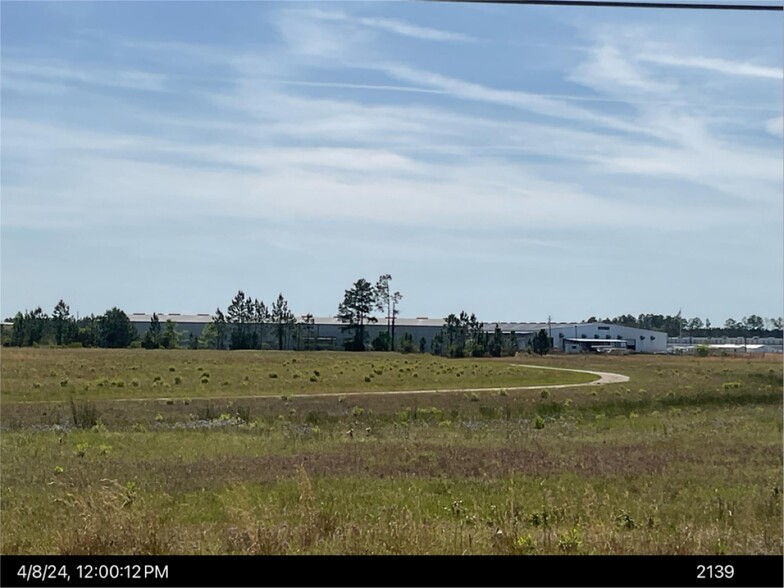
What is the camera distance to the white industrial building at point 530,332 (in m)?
134

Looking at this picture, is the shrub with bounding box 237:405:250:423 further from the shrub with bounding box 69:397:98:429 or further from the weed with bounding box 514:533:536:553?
the weed with bounding box 514:533:536:553

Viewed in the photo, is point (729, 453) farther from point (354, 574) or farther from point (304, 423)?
point (304, 423)

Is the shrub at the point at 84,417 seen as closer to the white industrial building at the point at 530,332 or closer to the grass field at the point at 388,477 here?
the grass field at the point at 388,477

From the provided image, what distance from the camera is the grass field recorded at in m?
9.07

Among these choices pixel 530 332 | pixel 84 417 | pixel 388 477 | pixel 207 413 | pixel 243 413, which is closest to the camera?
pixel 388 477

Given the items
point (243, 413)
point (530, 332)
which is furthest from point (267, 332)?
point (243, 413)

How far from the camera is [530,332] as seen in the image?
519 feet

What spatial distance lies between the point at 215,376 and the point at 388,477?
141 feet

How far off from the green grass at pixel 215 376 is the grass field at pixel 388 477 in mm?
6521

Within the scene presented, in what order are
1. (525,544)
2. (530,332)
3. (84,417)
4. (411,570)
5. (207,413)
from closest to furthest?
(411,570)
(525,544)
(84,417)
(207,413)
(530,332)

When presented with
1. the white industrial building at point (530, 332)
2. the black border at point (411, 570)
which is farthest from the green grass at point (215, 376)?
the white industrial building at point (530, 332)

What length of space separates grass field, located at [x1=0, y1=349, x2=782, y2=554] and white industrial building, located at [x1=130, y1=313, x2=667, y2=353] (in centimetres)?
9435

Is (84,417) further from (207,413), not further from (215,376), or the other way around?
(215,376)

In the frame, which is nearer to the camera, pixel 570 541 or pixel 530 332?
pixel 570 541
